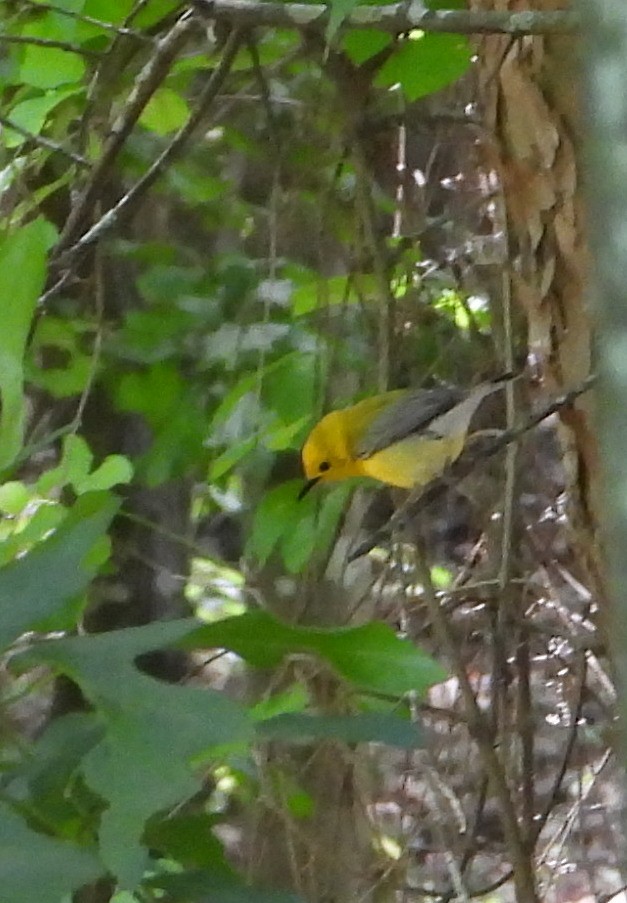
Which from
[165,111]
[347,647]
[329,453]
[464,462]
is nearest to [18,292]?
[347,647]

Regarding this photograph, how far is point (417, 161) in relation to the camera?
5.99ft

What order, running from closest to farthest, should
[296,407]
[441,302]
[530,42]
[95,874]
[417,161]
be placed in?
1. [95,874]
2. [530,42]
3. [296,407]
4. [441,302]
5. [417,161]

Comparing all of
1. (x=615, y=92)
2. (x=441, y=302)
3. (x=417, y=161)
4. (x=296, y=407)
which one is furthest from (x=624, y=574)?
(x=417, y=161)

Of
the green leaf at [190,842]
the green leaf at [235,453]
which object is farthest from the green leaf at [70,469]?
the green leaf at [190,842]

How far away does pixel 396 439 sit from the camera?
2059 mm

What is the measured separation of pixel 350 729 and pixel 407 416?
124 cm

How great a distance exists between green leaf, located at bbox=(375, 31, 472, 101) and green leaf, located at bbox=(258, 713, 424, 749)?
0.64m

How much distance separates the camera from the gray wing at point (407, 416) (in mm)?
1795

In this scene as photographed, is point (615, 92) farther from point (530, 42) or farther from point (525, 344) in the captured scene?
point (525, 344)

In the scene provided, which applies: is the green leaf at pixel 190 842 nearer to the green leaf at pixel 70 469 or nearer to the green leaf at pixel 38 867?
the green leaf at pixel 38 867

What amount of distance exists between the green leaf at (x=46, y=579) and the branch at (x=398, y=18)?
478mm

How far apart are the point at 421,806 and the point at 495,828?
59cm

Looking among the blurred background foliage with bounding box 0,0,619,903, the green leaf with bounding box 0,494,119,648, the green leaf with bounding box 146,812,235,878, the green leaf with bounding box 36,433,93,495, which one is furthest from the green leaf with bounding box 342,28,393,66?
the green leaf with bounding box 146,812,235,878

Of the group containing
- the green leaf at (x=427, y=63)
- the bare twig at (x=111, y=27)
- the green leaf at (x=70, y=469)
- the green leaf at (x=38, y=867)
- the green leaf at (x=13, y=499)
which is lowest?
the green leaf at (x=13, y=499)
